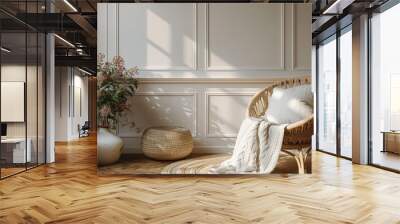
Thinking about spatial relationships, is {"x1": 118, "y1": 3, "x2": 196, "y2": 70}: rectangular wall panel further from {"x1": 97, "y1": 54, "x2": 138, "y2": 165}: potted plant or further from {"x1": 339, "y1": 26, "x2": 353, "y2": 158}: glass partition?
{"x1": 339, "y1": 26, "x2": 353, "y2": 158}: glass partition

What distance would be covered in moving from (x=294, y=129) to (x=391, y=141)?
1810mm

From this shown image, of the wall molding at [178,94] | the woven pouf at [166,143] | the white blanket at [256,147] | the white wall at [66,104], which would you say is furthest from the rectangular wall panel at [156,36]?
the white wall at [66,104]

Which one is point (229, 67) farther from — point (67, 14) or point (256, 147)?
point (67, 14)

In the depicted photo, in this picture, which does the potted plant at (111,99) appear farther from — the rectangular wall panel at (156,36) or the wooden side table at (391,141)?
the wooden side table at (391,141)

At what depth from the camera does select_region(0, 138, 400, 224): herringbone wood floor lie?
2930 mm

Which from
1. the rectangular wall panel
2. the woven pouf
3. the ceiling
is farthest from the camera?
A: the ceiling

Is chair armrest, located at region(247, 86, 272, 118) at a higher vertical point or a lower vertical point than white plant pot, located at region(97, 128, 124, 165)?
higher

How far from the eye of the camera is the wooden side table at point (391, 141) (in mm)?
5215

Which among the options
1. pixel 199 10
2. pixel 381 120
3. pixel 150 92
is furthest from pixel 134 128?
pixel 381 120

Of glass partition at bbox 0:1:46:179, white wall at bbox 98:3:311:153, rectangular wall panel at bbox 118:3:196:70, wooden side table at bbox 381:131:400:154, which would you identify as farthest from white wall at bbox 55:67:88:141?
wooden side table at bbox 381:131:400:154

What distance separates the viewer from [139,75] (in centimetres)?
455

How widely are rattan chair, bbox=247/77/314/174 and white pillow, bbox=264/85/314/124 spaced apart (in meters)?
0.05

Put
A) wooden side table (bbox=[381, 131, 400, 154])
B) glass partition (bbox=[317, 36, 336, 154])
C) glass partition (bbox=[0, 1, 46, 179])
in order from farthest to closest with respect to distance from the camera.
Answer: glass partition (bbox=[317, 36, 336, 154]) → wooden side table (bbox=[381, 131, 400, 154]) → glass partition (bbox=[0, 1, 46, 179])

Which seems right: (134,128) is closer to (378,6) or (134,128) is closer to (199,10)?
(199,10)
